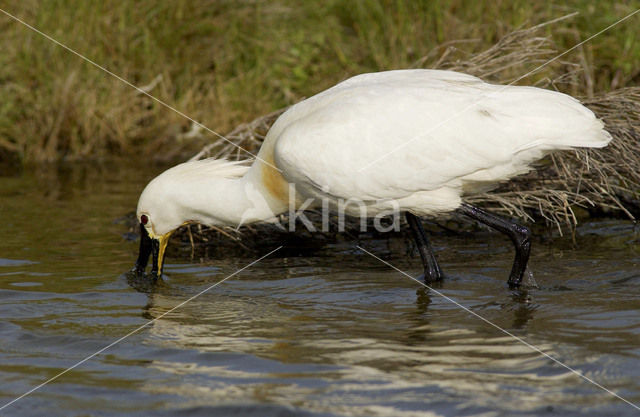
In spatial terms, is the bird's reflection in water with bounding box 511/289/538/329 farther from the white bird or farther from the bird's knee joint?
the bird's knee joint

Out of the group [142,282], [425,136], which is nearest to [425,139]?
[425,136]

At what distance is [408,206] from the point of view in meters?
6.29

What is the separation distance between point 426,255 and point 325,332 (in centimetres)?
143

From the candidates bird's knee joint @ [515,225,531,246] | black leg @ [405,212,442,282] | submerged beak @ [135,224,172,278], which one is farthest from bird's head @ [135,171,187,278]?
bird's knee joint @ [515,225,531,246]

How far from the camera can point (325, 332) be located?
5457 mm

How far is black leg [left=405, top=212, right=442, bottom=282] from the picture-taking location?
21.7 ft

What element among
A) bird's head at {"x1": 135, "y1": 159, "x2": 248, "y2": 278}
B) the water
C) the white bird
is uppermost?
the white bird

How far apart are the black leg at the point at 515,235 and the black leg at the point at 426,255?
0.43 meters

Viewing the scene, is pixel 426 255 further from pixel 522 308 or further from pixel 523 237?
pixel 522 308

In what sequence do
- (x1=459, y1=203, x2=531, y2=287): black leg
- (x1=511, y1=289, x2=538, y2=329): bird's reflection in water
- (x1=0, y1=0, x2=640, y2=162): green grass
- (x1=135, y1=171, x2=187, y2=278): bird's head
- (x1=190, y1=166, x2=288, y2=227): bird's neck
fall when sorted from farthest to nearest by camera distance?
(x1=0, y1=0, x2=640, y2=162): green grass
(x1=135, y1=171, x2=187, y2=278): bird's head
(x1=190, y1=166, x2=288, y2=227): bird's neck
(x1=459, y1=203, x2=531, y2=287): black leg
(x1=511, y1=289, x2=538, y2=329): bird's reflection in water

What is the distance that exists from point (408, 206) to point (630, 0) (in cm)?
612

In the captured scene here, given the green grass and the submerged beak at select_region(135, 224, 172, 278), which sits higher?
the green grass

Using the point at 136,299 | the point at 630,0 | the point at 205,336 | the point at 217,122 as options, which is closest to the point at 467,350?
the point at 205,336

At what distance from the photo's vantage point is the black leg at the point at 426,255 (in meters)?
6.60
